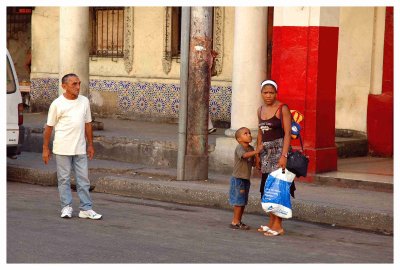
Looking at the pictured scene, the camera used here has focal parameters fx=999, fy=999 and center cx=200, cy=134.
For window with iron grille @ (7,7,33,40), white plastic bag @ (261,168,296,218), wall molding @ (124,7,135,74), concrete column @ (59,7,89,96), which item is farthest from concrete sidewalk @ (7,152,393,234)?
window with iron grille @ (7,7,33,40)

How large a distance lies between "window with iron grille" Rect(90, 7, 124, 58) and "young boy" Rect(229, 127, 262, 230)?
10.7 m

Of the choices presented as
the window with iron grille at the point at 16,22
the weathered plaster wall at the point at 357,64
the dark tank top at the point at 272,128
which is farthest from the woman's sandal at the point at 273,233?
the window with iron grille at the point at 16,22

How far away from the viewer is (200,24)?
1307 cm

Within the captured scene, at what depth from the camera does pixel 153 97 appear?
779 inches

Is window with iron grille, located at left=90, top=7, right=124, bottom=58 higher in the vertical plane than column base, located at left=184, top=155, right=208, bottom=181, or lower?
higher

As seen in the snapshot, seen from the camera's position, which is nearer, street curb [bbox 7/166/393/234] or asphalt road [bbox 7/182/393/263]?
asphalt road [bbox 7/182/393/263]

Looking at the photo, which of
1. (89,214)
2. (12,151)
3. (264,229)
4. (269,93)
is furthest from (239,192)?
(12,151)

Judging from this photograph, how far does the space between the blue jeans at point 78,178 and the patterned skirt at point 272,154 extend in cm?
203

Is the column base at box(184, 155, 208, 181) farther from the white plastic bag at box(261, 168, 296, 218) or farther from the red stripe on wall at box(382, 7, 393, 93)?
the red stripe on wall at box(382, 7, 393, 93)

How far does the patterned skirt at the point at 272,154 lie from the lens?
9922mm

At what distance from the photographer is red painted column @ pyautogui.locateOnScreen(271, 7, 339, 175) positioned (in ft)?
43.3

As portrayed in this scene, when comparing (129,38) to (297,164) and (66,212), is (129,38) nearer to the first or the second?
(66,212)

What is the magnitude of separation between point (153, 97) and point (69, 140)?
919 cm

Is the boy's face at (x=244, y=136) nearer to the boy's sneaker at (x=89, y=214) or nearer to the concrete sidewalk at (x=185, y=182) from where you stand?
the concrete sidewalk at (x=185, y=182)
